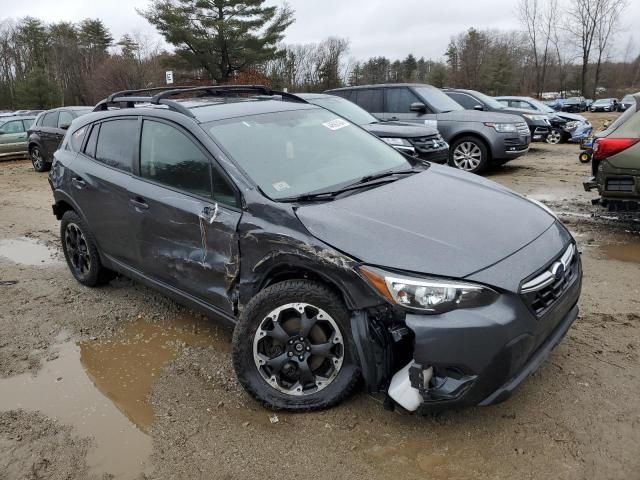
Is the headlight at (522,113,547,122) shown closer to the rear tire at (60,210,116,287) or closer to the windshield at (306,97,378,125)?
the windshield at (306,97,378,125)

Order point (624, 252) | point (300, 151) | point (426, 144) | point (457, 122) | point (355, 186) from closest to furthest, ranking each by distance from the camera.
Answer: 1. point (355, 186)
2. point (300, 151)
3. point (624, 252)
4. point (426, 144)
5. point (457, 122)

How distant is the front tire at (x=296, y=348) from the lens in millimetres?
2773

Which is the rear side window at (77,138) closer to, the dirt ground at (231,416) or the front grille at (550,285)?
the dirt ground at (231,416)

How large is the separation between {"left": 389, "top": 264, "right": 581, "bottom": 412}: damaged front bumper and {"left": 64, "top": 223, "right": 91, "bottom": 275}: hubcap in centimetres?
344

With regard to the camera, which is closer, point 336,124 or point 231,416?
point 231,416

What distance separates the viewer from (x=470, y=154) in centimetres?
1030

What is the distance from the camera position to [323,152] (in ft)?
12.1

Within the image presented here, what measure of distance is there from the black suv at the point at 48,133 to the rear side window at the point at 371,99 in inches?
272

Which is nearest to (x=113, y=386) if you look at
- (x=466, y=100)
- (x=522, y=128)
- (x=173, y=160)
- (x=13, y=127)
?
(x=173, y=160)

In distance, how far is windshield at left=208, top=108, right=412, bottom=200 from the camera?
327 centimetres

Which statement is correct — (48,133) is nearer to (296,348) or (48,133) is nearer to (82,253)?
(82,253)

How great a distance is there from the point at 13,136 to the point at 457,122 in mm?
13728

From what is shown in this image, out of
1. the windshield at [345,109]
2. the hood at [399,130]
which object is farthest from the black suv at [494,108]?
the windshield at [345,109]

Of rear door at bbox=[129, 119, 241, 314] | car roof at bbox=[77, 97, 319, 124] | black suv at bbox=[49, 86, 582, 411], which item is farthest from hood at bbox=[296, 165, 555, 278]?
car roof at bbox=[77, 97, 319, 124]
